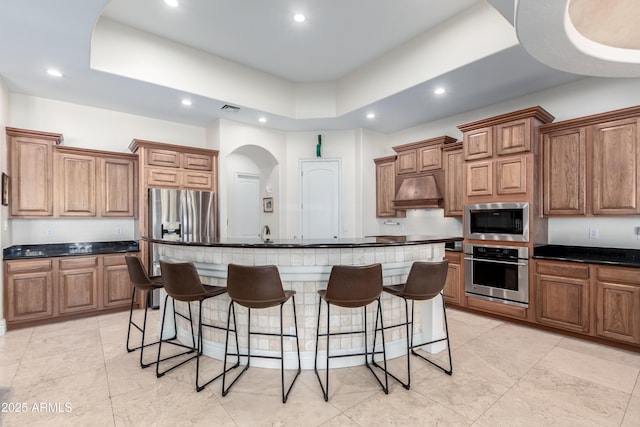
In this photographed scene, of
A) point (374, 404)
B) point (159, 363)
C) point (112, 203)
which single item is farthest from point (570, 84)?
point (112, 203)

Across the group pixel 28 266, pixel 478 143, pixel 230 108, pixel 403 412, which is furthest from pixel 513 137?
pixel 28 266

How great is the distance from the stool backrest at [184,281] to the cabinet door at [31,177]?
2.99m

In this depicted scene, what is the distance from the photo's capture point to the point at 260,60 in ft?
14.1

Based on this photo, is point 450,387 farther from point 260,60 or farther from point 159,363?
point 260,60

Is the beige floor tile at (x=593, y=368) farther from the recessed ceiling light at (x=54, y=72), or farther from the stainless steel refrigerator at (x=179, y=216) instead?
the recessed ceiling light at (x=54, y=72)

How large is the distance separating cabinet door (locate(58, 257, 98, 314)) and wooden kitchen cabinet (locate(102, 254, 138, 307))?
99mm

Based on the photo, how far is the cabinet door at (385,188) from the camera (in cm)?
548

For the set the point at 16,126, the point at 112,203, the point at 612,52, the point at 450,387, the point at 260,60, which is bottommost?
the point at 450,387

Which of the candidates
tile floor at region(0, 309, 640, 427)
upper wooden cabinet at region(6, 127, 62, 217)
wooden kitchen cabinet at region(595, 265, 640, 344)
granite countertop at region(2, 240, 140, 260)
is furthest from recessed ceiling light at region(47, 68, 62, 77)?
wooden kitchen cabinet at region(595, 265, 640, 344)

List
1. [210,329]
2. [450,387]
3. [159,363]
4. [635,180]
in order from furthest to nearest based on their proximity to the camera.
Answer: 1. [635,180]
2. [210,329]
3. [159,363]
4. [450,387]

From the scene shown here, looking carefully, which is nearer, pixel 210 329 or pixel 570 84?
pixel 210 329

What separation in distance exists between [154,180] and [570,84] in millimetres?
5742

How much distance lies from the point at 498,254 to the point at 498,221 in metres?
0.42

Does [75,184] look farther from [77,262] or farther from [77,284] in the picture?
[77,284]
